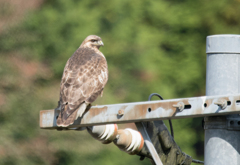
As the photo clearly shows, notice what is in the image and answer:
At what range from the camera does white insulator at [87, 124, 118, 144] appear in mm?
2980

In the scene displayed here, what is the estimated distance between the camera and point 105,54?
10930 millimetres

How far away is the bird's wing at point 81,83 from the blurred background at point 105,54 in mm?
5107

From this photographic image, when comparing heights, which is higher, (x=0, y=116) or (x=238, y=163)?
(x=0, y=116)

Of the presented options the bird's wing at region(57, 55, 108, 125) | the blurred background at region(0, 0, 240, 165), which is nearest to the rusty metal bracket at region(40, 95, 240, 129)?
the bird's wing at region(57, 55, 108, 125)

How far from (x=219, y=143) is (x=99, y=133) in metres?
0.73

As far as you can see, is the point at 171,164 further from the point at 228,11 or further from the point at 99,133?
the point at 228,11

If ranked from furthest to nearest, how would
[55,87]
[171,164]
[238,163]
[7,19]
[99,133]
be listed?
1. [7,19]
2. [55,87]
3. [171,164]
4. [99,133]
5. [238,163]

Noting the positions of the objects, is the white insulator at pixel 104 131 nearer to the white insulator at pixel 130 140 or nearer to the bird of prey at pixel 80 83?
the white insulator at pixel 130 140

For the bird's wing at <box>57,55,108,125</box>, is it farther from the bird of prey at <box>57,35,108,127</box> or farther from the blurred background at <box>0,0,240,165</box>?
the blurred background at <box>0,0,240,165</box>

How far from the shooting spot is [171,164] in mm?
3219

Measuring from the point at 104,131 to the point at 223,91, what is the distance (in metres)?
0.75

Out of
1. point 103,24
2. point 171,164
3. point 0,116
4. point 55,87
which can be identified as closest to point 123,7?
point 103,24

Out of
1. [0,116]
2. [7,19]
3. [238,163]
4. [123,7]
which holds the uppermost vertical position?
[123,7]

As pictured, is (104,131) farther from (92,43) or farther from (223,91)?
(92,43)
